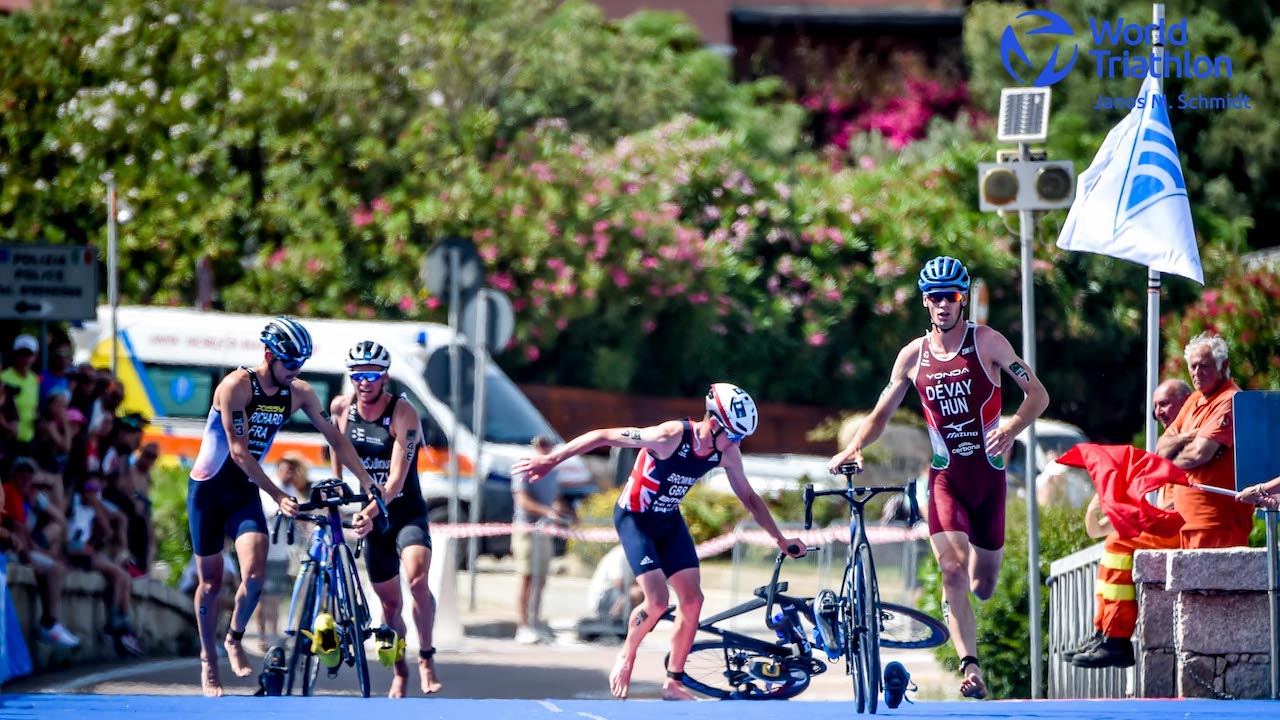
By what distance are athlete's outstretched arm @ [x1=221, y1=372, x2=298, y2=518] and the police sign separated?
607 centimetres

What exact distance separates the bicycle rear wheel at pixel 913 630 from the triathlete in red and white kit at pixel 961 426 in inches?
16.8

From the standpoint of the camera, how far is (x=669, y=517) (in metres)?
11.9

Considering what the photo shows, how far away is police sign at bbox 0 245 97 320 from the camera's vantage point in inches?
679

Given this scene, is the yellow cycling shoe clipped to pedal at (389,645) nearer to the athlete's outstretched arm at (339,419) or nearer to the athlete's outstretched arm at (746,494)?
the athlete's outstretched arm at (339,419)

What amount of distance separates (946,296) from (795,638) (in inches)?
91.6

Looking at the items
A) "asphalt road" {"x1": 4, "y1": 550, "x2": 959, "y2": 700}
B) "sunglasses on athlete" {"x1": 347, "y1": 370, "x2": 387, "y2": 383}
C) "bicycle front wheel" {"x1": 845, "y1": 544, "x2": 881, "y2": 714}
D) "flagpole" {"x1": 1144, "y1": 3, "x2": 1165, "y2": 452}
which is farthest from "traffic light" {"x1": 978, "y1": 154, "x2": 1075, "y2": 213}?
"bicycle front wheel" {"x1": 845, "y1": 544, "x2": 881, "y2": 714}

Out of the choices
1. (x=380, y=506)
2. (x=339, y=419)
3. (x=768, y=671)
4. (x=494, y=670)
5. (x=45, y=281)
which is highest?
(x=45, y=281)

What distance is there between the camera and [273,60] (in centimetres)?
3197

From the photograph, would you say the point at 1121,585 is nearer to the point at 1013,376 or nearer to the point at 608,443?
the point at 1013,376

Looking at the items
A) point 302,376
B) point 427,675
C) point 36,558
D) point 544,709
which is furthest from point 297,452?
point 544,709

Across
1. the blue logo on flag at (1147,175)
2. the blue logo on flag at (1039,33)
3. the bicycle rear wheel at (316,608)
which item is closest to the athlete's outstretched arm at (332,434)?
the bicycle rear wheel at (316,608)

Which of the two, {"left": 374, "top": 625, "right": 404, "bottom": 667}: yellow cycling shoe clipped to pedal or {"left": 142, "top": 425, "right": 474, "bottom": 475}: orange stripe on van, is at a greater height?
{"left": 142, "top": 425, "right": 474, "bottom": 475}: orange stripe on van

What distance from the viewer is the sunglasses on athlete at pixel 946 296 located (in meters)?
10.6

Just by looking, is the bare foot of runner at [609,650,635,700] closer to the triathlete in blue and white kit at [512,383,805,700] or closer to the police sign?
the triathlete in blue and white kit at [512,383,805,700]
